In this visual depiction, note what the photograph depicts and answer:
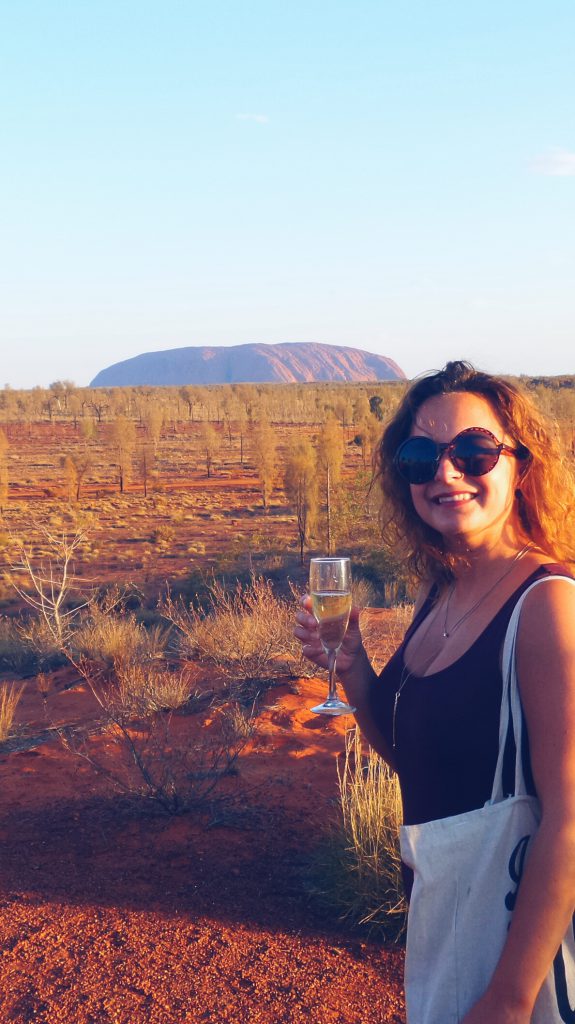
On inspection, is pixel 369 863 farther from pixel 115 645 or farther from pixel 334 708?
pixel 115 645

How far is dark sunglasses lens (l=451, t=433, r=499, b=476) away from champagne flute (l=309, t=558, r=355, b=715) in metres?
0.49

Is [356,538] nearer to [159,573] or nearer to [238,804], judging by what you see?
[159,573]

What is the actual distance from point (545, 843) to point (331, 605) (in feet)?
2.95

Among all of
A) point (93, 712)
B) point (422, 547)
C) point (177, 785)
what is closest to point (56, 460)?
point (93, 712)

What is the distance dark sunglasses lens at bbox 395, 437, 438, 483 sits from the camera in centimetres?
184

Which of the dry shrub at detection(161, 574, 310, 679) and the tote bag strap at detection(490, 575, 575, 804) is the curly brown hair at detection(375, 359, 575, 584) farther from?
the dry shrub at detection(161, 574, 310, 679)

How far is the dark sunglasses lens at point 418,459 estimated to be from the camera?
72.3 inches

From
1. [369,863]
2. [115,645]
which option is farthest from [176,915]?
[115,645]

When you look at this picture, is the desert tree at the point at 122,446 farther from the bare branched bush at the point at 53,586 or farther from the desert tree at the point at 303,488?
the desert tree at the point at 303,488

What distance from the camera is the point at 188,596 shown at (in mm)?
15648

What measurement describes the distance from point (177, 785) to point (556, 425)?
4046 mm

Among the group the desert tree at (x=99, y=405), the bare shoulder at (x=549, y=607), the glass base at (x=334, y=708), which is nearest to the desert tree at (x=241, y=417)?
the desert tree at (x=99, y=405)

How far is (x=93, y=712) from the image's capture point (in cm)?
789

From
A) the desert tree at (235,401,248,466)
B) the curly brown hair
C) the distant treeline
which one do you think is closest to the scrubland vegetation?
the curly brown hair
